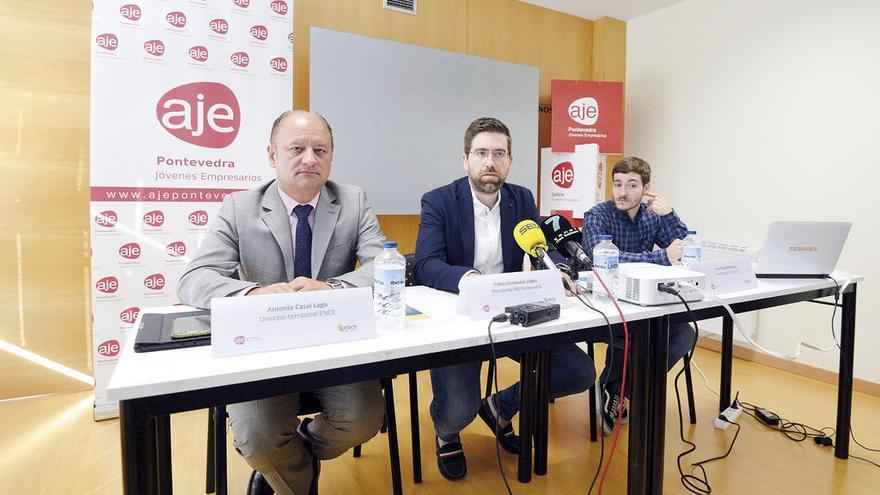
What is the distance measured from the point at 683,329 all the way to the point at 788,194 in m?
1.63

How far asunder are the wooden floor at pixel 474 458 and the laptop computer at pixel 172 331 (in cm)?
88

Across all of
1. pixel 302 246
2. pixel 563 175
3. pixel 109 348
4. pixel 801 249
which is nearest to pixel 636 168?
pixel 801 249

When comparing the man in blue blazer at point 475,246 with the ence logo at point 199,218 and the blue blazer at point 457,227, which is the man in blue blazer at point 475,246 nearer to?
the blue blazer at point 457,227

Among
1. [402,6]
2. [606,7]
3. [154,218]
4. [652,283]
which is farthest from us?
[606,7]

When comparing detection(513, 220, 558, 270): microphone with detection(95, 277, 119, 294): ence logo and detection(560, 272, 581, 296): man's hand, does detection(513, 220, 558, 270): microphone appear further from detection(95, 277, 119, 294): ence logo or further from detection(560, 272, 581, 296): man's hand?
detection(95, 277, 119, 294): ence logo

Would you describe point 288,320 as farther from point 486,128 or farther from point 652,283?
point 486,128

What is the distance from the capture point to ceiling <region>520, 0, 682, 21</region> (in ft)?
12.5

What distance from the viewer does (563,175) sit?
3.75 m

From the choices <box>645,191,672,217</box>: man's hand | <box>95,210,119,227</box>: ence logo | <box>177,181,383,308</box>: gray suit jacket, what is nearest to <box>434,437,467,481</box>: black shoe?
<box>177,181,383,308</box>: gray suit jacket

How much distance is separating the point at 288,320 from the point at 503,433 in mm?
1334

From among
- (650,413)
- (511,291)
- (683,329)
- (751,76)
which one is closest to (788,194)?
Answer: (751,76)

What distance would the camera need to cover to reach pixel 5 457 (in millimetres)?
1916

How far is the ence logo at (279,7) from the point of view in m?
2.61

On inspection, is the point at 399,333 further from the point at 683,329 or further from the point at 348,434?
the point at 683,329
